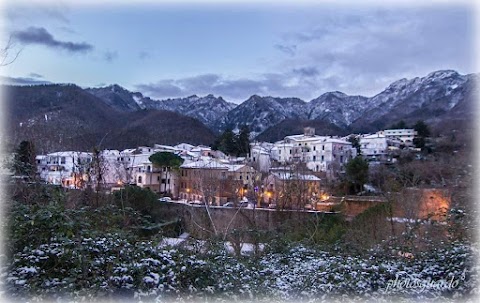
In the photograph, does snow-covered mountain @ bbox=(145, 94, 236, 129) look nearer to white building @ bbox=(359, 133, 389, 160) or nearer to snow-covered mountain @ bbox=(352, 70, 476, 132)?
snow-covered mountain @ bbox=(352, 70, 476, 132)

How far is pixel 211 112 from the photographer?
260 feet

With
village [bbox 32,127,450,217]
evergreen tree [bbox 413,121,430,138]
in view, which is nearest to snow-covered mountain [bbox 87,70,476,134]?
village [bbox 32,127,450,217]

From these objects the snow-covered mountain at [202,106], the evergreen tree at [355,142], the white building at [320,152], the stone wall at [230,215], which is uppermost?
the snow-covered mountain at [202,106]

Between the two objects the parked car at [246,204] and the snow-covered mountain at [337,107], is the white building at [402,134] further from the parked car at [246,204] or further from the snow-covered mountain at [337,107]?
the snow-covered mountain at [337,107]

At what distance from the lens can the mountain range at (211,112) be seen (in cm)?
1695

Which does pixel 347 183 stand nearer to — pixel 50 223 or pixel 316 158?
pixel 316 158

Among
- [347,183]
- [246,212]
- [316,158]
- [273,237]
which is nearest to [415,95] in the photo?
[316,158]

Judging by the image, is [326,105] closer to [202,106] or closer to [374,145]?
[202,106]

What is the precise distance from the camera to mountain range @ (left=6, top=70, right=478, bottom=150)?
55.6 ft

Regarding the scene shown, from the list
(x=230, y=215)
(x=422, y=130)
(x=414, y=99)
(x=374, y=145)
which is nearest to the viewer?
(x=230, y=215)

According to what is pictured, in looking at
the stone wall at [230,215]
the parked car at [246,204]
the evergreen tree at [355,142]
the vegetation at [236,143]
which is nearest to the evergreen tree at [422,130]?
the evergreen tree at [355,142]

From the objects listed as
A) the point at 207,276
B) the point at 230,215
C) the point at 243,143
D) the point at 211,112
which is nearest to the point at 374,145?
the point at 243,143

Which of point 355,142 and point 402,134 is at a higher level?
point 402,134

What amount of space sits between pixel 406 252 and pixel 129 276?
299 cm
